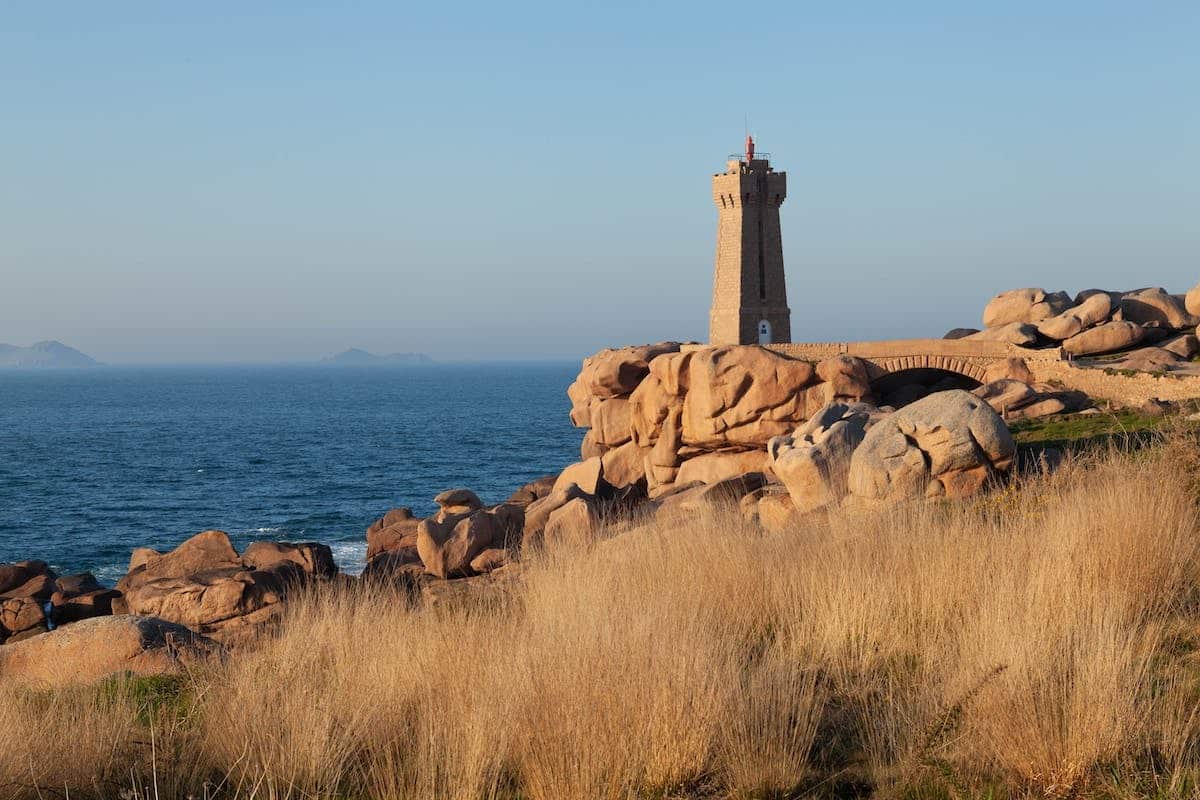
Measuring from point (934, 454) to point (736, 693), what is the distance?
34.6 ft

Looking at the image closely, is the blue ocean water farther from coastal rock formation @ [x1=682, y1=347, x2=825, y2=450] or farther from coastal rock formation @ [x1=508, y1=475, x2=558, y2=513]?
coastal rock formation @ [x1=682, y1=347, x2=825, y2=450]

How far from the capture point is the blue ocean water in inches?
1869

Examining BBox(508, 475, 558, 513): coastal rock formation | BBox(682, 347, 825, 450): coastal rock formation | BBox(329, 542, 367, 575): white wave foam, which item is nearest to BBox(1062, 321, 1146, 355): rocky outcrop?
BBox(682, 347, 825, 450): coastal rock formation

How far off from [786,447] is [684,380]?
1957 centimetres

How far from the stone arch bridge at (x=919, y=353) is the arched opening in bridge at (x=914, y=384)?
64cm

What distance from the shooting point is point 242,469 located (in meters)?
69.1

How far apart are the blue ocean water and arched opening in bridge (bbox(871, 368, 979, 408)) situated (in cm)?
1950

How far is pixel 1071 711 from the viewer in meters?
6.62

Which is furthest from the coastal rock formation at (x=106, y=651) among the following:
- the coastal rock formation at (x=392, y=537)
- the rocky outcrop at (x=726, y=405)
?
the coastal rock formation at (x=392, y=537)

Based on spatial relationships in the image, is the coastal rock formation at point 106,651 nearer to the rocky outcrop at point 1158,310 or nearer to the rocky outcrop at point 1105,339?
the rocky outcrop at point 1105,339

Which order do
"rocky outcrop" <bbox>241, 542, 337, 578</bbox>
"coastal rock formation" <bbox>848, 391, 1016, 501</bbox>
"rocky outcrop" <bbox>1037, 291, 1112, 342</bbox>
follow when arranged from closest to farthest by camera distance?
"coastal rock formation" <bbox>848, 391, 1016, 501</bbox> < "rocky outcrop" <bbox>241, 542, 337, 578</bbox> < "rocky outcrop" <bbox>1037, 291, 1112, 342</bbox>

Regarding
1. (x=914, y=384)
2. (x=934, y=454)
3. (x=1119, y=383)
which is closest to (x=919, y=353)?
(x=914, y=384)

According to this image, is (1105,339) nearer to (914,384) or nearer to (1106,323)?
(1106,323)

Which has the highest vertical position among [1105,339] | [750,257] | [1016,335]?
[750,257]
